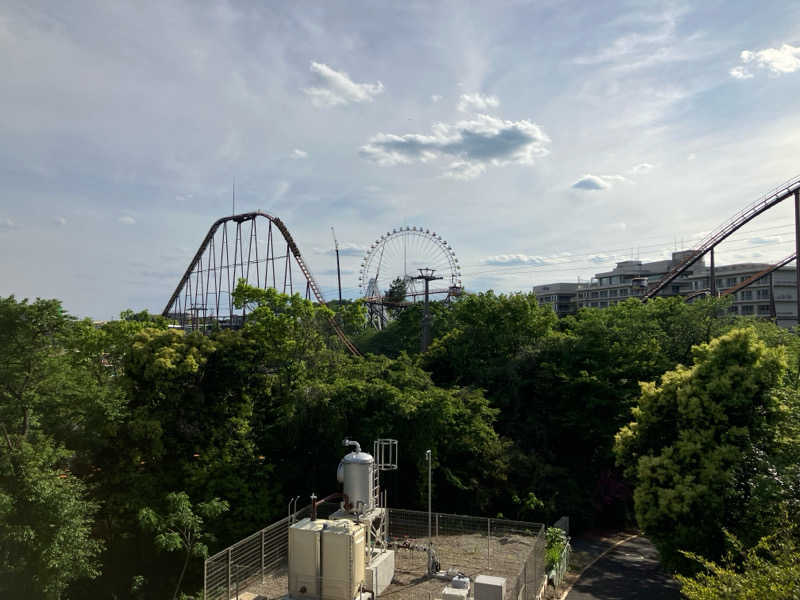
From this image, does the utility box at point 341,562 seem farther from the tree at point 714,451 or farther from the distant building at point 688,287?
the distant building at point 688,287

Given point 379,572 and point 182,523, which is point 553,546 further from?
point 182,523

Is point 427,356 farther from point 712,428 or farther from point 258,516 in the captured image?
point 712,428

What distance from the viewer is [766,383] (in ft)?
41.1

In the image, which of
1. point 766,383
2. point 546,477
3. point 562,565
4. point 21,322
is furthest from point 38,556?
point 766,383

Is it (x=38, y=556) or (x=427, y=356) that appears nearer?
(x=38, y=556)

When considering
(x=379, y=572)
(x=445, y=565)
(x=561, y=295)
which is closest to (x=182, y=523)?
(x=379, y=572)

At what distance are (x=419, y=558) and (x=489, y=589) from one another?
3.38 metres

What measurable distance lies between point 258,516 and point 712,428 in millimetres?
12489

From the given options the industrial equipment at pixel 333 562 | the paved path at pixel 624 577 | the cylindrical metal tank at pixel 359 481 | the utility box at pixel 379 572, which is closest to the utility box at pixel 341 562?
the industrial equipment at pixel 333 562

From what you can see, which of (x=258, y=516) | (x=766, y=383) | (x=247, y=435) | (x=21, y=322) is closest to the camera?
(x=766, y=383)

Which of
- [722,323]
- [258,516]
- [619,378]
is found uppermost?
[722,323]

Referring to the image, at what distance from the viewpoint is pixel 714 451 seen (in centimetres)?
1241

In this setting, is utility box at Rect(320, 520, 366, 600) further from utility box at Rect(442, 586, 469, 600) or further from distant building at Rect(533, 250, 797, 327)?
distant building at Rect(533, 250, 797, 327)

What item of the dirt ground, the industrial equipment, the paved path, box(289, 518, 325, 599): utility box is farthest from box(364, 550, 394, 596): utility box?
the paved path
